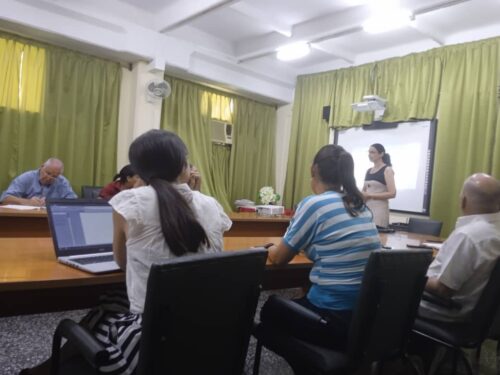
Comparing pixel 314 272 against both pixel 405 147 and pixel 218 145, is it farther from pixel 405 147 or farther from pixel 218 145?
pixel 218 145

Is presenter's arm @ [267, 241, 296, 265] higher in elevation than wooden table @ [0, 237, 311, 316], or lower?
higher

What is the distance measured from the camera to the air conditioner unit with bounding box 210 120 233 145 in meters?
5.76

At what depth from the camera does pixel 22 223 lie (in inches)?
101

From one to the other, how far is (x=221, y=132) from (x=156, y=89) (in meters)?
1.36

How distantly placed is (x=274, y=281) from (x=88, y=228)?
4.51 feet

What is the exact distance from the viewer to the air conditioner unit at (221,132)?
5.76 metres

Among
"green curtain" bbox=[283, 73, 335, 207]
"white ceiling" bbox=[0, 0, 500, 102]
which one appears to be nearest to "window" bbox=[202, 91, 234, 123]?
"white ceiling" bbox=[0, 0, 500, 102]

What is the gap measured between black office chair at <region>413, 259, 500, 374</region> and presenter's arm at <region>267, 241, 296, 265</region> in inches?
27.4

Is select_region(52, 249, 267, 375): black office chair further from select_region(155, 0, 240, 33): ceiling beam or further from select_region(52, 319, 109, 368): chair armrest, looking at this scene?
select_region(155, 0, 240, 33): ceiling beam

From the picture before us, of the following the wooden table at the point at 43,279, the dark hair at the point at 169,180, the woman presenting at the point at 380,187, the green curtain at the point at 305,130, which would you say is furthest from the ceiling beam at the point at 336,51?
the dark hair at the point at 169,180

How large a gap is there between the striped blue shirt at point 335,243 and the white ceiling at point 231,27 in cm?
294

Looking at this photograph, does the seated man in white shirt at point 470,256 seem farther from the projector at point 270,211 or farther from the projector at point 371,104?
the projector at point 371,104

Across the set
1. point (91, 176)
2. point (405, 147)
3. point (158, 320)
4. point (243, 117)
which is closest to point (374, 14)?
point (405, 147)

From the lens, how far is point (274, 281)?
2.57 meters
